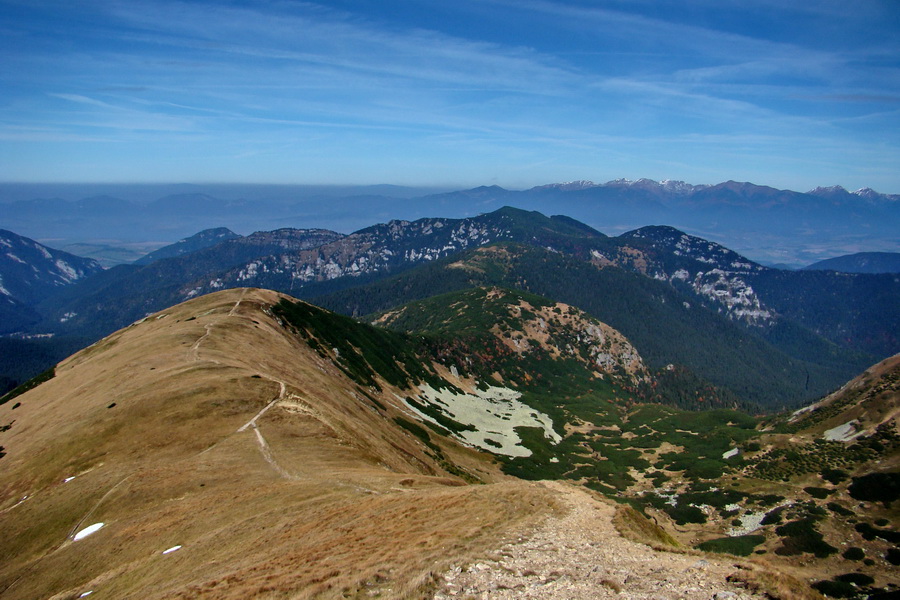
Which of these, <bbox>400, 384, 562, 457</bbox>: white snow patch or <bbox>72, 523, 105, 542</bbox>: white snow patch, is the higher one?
<bbox>72, 523, 105, 542</bbox>: white snow patch

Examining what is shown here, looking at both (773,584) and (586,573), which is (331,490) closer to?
(586,573)

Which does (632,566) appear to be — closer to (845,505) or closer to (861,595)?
(861,595)

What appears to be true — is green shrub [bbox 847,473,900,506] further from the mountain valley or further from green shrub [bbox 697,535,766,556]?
green shrub [bbox 697,535,766,556]

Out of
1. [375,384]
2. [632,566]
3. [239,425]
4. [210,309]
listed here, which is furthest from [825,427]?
[210,309]


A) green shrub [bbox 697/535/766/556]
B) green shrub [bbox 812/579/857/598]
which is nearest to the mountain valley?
green shrub [bbox 812/579/857/598]

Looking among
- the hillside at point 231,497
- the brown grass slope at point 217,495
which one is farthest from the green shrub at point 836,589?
the brown grass slope at point 217,495

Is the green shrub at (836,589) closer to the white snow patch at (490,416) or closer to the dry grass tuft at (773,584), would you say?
the dry grass tuft at (773,584)
